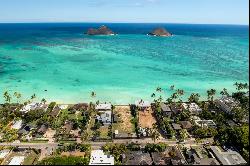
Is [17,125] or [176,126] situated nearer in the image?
[176,126]

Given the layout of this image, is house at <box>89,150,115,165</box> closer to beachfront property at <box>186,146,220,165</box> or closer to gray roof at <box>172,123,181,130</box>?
beachfront property at <box>186,146,220,165</box>

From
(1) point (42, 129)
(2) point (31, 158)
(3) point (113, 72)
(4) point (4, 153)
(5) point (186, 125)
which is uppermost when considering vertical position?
(3) point (113, 72)

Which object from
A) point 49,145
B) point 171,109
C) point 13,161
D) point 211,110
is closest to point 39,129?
point 49,145

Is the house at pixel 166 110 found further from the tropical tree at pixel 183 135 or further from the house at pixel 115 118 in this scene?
the house at pixel 115 118

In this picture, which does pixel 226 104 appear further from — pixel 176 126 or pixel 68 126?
pixel 68 126

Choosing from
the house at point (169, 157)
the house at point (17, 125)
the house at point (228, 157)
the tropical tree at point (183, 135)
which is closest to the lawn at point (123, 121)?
the tropical tree at point (183, 135)

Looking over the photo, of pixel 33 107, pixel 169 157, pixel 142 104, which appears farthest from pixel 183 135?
pixel 33 107
